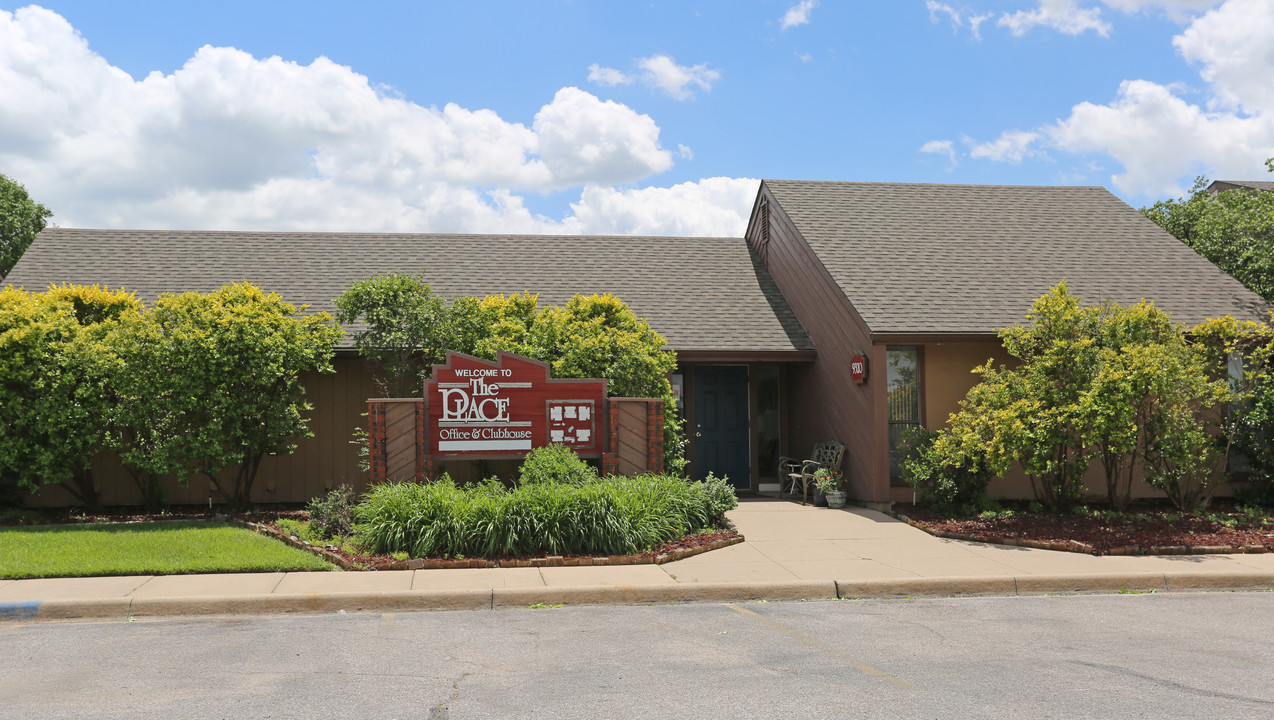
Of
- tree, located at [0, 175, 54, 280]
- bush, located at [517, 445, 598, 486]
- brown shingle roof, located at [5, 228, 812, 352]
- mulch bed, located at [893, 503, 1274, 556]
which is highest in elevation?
tree, located at [0, 175, 54, 280]

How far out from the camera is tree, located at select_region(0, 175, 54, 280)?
32906 mm

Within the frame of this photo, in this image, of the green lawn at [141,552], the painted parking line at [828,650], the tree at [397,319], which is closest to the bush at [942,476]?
the painted parking line at [828,650]

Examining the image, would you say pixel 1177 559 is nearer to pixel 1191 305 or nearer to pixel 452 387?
pixel 1191 305

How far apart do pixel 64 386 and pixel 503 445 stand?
548cm

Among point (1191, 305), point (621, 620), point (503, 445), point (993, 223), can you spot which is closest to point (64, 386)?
point (503, 445)

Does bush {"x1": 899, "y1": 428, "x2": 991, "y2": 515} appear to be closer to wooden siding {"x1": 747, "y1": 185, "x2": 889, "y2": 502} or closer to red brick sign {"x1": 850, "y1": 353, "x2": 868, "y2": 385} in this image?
wooden siding {"x1": 747, "y1": 185, "x2": 889, "y2": 502}

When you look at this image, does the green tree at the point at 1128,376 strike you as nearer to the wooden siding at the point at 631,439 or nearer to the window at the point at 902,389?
the window at the point at 902,389

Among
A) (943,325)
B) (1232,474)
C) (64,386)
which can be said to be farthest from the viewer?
(1232,474)

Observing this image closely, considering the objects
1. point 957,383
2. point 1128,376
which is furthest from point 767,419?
point 1128,376

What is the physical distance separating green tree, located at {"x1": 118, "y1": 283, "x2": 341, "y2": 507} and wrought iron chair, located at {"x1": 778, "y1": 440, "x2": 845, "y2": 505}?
736 cm

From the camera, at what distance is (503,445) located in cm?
1111

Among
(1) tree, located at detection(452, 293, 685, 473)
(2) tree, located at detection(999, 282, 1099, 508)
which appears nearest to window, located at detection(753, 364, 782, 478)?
(1) tree, located at detection(452, 293, 685, 473)

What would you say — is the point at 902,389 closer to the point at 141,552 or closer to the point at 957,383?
the point at 957,383

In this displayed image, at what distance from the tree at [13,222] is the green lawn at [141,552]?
28601mm
